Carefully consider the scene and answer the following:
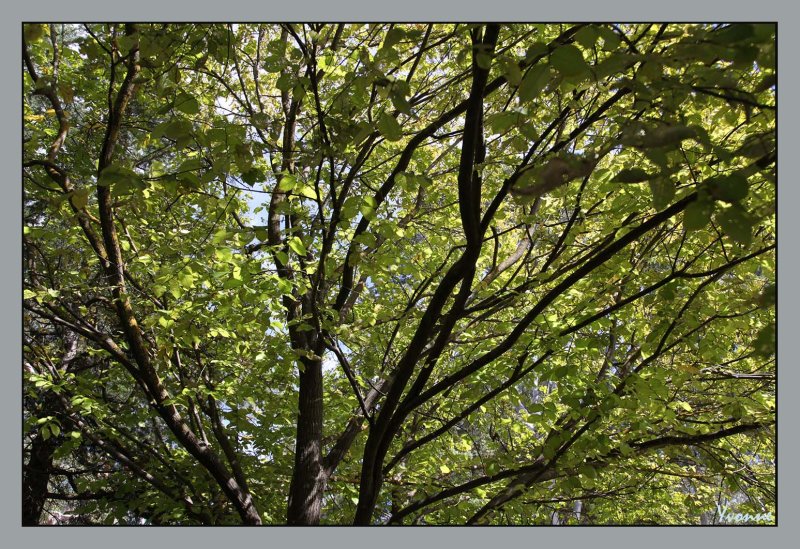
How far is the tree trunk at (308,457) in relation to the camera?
350 centimetres

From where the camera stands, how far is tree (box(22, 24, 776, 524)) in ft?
5.99

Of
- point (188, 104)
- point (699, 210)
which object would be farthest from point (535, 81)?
point (188, 104)

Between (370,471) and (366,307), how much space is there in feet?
5.53

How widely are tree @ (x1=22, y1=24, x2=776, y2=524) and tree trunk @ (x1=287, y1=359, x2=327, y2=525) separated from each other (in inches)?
0.7

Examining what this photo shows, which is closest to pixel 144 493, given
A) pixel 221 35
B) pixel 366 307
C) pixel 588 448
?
pixel 366 307

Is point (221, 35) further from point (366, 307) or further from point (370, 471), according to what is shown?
point (366, 307)

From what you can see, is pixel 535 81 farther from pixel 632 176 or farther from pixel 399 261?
pixel 399 261

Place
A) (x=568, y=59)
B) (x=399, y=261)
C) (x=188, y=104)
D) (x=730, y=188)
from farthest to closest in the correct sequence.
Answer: (x=399, y=261)
(x=188, y=104)
(x=568, y=59)
(x=730, y=188)

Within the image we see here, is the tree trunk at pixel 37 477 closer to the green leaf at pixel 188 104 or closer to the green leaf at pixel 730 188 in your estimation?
the green leaf at pixel 188 104

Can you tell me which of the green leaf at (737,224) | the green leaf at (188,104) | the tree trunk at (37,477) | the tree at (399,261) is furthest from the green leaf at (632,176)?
Result: the tree trunk at (37,477)

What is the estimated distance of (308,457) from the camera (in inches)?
142

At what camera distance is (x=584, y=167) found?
117 centimetres

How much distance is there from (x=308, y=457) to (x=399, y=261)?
1361 mm

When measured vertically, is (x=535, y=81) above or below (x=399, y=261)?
below
